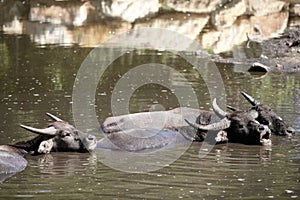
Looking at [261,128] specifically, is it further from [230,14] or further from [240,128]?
[230,14]

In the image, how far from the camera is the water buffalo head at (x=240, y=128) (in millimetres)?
10338

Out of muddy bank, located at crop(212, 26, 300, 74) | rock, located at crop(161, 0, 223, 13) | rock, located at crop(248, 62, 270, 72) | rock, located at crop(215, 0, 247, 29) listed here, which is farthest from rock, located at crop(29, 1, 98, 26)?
rock, located at crop(248, 62, 270, 72)

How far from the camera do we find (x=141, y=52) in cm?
1823

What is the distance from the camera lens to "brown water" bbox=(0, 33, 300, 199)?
8.15 m

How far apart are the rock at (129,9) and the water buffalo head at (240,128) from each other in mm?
12351

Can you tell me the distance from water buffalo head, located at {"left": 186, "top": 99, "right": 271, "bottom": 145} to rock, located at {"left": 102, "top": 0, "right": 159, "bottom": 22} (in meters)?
12.4

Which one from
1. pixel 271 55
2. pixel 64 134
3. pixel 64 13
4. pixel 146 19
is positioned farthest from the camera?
pixel 64 13

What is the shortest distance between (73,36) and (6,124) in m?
9.71

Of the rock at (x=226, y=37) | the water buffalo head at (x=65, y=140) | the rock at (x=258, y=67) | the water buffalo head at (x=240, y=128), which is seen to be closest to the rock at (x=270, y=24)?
the rock at (x=226, y=37)

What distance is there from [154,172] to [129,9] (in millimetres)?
14834

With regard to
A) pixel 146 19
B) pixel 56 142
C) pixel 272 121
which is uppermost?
pixel 146 19

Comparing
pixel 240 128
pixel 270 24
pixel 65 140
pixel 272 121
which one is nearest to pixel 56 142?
pixel 65 140

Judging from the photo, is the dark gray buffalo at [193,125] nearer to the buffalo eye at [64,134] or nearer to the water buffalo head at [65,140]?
the water buffalo head at [65,140]

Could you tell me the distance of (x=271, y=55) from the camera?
58.5ft
